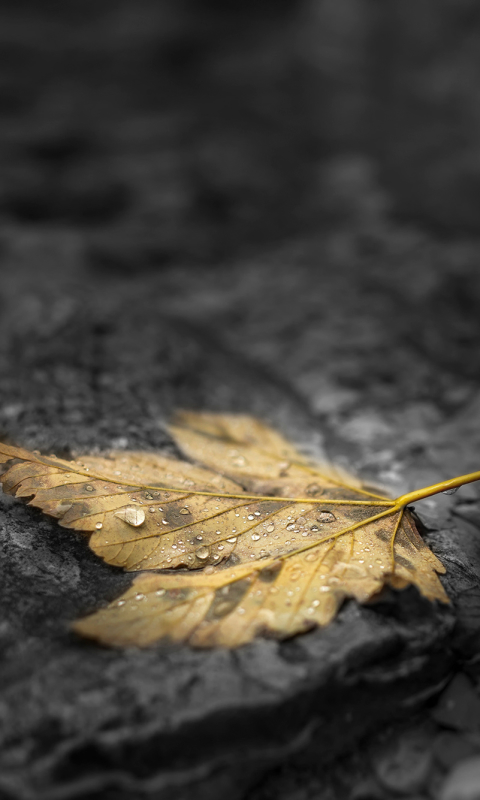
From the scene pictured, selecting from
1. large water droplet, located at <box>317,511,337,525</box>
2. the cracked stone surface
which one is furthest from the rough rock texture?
large water droplet, located at <box>317,511,337,525</box>

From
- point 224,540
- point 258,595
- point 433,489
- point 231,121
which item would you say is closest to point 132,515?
point 224,540

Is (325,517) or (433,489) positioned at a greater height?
(433,489)

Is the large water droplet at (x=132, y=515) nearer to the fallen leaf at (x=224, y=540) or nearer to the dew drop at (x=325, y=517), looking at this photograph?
the fallen leaf at (x=224, y=540)

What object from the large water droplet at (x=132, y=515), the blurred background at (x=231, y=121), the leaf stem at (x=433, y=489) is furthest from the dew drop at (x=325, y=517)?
the blurred background at (x=231, y=121)

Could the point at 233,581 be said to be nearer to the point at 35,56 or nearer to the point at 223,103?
the point at 223,103

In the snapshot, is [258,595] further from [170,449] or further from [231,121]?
[231,121]

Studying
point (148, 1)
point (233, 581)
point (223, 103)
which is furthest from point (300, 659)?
point (148, 1)
